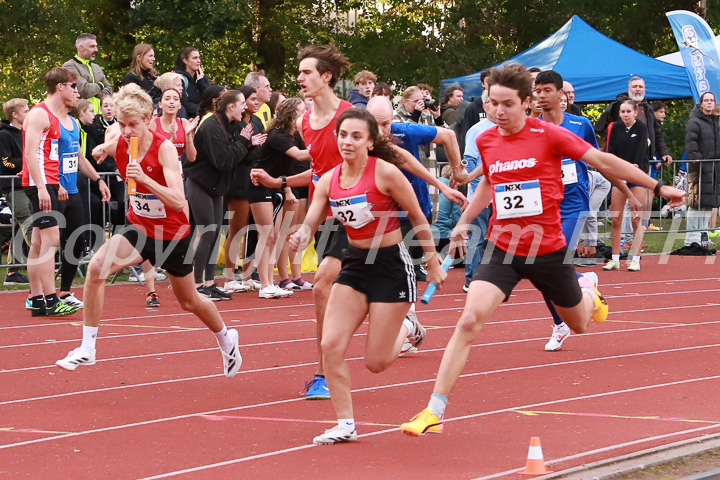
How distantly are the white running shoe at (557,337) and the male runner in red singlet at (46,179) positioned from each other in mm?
4568

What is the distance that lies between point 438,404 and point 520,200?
135cm

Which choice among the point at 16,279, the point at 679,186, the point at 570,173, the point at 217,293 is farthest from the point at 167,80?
the point at 679,186

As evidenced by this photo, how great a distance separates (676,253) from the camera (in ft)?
59.8

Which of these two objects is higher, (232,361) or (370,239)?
(370,239)

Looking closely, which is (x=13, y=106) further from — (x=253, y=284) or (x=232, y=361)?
(x=232, y=361)

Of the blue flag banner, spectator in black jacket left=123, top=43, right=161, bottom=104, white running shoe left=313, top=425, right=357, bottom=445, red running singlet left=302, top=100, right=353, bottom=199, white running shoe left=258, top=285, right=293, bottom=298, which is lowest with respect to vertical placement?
white running shoe left=258, top=285, right=293, bottom=298

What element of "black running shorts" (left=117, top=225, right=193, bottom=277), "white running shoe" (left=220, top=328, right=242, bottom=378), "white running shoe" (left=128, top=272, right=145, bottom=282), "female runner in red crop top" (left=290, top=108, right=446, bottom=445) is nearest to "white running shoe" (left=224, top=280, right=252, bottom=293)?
"white running shoe" (left=128, top=272, right=145, bottom=282)

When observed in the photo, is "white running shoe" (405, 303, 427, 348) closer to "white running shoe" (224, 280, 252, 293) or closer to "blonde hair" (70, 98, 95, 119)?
"white running shoe" (224, 280, 252, 293)

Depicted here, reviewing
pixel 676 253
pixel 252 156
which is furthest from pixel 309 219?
pixel 676 253

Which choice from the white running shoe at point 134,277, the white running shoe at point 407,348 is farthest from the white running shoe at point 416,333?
the white running shoe at point 134,277

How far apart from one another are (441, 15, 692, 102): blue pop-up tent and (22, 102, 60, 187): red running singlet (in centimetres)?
1259

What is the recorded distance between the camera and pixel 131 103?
7770 millimetres

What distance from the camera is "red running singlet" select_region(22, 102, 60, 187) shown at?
11.1 metres

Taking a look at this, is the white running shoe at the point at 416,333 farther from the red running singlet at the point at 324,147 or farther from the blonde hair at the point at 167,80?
the blonde hair at the point at 167,80
